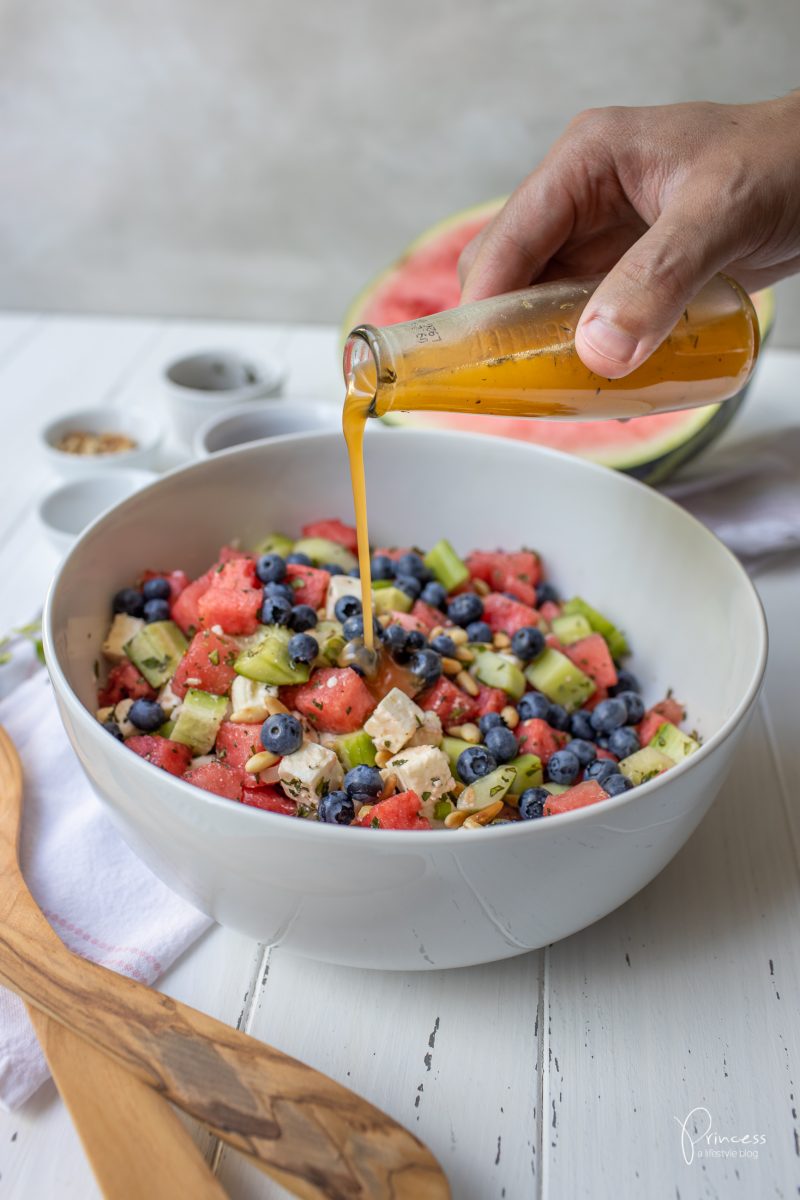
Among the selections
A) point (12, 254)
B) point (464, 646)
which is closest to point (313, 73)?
point (12, 254)

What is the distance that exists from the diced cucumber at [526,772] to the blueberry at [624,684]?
0.26m

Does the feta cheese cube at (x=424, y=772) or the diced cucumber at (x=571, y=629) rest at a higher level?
the feta cheese cube at (x=424, y=772)

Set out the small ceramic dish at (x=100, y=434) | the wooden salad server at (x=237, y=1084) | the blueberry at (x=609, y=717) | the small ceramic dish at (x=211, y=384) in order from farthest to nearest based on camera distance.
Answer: the small ceramic dish at (x=211, y=384) < the small ceramic dish at (x=100, y=434) < the blueberry at (x=609, y=717) < the wooden salad server at (x=237, y=1084)

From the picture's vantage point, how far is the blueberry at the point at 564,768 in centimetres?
147

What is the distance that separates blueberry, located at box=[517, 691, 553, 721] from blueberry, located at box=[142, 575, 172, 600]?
2.01ft

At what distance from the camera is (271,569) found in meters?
1.67

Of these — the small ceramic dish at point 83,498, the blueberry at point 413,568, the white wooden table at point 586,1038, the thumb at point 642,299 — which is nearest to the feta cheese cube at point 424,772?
the white wooden table at point 586,1038

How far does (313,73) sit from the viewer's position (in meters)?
3.18

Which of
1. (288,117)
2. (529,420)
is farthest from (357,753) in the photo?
(288,117)

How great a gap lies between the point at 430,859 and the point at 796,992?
24.4 inches

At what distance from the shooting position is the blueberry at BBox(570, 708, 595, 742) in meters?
1.59

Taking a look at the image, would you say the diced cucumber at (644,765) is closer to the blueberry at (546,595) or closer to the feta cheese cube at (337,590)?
the blueberry at (546,595)

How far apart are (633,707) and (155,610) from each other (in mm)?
786

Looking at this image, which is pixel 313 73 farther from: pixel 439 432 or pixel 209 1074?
pixel 209 1074
